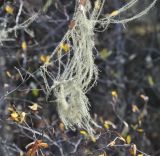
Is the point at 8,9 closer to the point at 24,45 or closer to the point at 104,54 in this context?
the point at 24,45

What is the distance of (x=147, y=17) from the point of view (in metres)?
5.39

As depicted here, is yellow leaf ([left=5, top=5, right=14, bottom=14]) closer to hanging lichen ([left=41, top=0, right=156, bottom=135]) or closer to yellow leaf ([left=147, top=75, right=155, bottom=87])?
hanging lichen ([left=41, top=0, right=156, bottom=135])

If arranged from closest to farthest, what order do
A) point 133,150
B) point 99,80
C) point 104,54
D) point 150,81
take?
point 133,150, point 104,54, point 99,80, point 150,81

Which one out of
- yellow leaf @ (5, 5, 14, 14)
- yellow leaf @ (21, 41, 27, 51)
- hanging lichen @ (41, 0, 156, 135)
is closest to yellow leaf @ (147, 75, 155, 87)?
yellow leaf @ (21, 41, 27, 51)

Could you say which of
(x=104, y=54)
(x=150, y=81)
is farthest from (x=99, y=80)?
(x=150, y=81)

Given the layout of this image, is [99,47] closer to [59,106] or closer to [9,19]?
[9,19]

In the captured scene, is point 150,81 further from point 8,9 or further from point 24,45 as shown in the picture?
point 8,9

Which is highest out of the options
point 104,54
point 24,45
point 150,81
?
point 24,45

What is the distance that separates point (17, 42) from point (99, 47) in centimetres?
109

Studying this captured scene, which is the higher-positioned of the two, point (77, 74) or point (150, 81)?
point (77, 74)

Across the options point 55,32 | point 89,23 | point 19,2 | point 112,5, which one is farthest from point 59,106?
point 112,5

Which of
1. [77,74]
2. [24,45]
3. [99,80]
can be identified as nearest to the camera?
[77,74]

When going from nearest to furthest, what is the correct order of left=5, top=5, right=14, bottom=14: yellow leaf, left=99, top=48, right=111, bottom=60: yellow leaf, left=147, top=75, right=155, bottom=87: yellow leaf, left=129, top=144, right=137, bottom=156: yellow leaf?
left=129, top=144, right=137, bottom=156: yellow leaf
left=5, top=5, right=14, bottom=14: yellow leaf
left=99, top=48, right=111, bottom=60: yellow leaf
left=147, top=75, right=155, bottom=87: yellow leaf

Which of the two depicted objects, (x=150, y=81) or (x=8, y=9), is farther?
(x=150, y=81)
